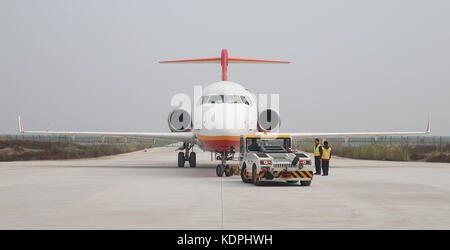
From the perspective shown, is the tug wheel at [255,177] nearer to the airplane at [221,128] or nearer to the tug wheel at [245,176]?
the tug wheel at [245,176]

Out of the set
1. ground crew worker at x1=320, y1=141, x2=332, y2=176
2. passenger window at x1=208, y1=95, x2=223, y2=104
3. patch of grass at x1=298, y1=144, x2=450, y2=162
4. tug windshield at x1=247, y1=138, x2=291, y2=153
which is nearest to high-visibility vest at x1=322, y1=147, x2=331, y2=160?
ground crew worker at x1=320, y1=141, x2=332, y2=176

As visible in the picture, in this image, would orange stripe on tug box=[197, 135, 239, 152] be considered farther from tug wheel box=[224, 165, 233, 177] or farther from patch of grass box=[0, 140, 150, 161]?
patch of grass box=[0, 140, 150, 161]

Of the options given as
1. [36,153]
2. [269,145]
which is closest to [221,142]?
[269,145]

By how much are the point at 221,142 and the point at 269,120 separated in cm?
496

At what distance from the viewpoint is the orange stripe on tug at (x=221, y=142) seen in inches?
773

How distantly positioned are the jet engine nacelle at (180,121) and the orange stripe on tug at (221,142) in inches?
217

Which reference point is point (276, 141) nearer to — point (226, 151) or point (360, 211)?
point (226, 151)

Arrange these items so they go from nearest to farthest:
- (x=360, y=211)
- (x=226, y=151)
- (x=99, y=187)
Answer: (x=360, y=211), (x=99, y=187), (x=226, y=151)

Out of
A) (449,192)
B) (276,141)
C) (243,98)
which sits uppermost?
(243,98)

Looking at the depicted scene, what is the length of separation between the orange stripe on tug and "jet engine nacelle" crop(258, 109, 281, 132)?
3930 millimetres

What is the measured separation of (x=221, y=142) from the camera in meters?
19.8

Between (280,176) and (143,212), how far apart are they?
6.66 meters
